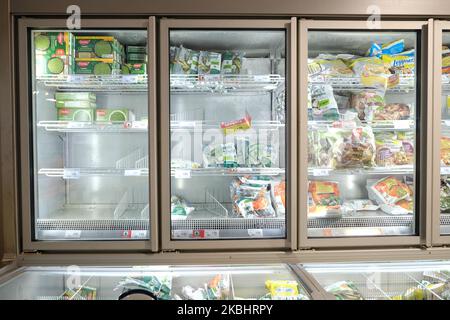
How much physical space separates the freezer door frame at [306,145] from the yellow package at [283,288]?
0.79 feet

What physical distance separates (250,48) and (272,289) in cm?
147

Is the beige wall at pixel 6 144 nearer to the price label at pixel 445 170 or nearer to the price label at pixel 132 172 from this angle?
the price label at pixel 132 172

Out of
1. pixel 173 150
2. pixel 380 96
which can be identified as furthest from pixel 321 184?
pixel 173 150

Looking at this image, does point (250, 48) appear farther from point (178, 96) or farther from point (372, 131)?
point (372, 131)

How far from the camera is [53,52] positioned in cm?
199

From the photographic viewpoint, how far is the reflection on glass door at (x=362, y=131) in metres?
2.02

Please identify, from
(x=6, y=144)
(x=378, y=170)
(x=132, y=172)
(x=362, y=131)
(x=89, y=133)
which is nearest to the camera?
(x=6, y=144)

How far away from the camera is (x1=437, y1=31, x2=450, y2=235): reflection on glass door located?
6.52 feet

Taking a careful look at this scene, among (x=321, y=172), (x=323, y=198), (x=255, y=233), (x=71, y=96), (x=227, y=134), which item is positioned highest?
(x=71, y=96)

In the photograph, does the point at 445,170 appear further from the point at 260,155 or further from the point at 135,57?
the point at 135,57

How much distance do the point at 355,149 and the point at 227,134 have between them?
2.54ft

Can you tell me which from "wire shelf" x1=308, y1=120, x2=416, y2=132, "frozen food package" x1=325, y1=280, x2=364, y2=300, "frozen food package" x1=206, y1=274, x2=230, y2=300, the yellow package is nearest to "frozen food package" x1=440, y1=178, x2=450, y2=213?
"wire shelf" x1=308, y1=120, x2=416, y2=132

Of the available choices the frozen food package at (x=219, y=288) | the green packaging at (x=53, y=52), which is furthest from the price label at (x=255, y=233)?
the green packaging at (x=53, y=52)

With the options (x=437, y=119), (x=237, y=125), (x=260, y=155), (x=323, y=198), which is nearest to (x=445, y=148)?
(x=437, y=119)
